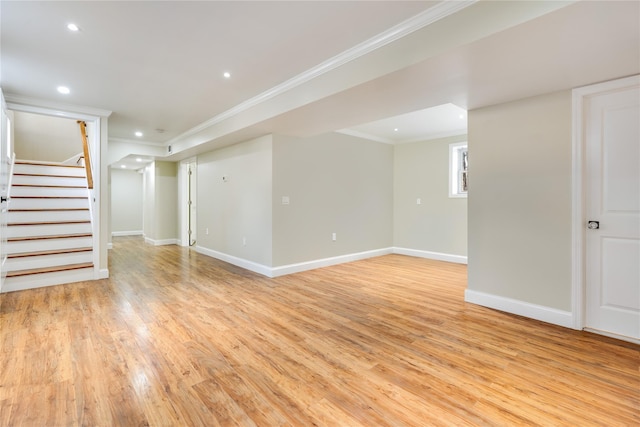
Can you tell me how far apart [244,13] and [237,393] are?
2.53 metres

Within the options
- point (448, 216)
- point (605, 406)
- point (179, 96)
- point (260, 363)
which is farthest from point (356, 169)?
point (605, 406)

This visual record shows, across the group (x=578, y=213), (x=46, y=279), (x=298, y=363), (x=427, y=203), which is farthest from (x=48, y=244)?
(x=578, y=213)

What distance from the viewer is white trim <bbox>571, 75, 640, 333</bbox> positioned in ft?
8.61

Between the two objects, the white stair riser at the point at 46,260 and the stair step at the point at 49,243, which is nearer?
the white stair riser at the point at 46,260

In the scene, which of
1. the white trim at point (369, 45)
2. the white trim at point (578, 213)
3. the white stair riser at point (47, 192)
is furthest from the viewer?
the white stair riser at point (47, 192)

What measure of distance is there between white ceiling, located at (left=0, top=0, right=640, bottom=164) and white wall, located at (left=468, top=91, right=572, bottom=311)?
0.80ft

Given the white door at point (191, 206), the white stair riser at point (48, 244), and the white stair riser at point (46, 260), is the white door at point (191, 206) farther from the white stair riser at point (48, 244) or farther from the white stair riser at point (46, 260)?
the white stair riser at point (46, 260)

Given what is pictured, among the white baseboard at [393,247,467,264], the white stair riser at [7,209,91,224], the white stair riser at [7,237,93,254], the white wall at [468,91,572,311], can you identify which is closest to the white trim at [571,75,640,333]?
the white wall at [468,91,572,311]

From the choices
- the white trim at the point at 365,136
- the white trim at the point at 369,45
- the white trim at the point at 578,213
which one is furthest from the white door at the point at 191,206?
the white trim at the point at 578,213

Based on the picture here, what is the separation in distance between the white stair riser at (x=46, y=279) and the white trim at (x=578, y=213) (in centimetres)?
590

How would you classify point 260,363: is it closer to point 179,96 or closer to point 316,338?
point 316,338

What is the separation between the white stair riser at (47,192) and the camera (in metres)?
4.59

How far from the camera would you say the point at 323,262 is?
518cm

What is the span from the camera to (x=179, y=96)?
12.5ft
